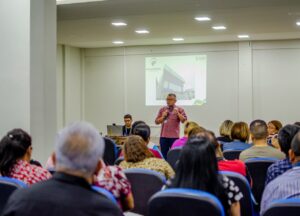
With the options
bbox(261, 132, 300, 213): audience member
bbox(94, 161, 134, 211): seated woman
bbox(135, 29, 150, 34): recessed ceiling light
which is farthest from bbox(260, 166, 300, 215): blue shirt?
bbox(135, 29, 150, 34): recessed ceiling light

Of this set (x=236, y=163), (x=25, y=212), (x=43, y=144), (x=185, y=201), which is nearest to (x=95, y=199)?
(x=25, y=212)

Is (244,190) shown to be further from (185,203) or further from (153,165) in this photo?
(185,203)

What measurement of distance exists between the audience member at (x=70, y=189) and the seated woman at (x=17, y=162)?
149 cm

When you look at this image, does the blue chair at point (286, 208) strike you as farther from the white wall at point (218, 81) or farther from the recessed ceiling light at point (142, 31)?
the white wall at point (218, 81)

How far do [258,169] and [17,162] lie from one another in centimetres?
210

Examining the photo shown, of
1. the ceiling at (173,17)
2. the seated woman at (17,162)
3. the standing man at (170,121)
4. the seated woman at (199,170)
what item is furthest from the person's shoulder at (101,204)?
the standing man at (170,121)

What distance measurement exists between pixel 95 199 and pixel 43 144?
4.69 metres

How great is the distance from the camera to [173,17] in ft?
25.3

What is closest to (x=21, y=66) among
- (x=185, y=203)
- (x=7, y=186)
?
(x=7, y=186)

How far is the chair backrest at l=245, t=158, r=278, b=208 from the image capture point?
12.9 ft

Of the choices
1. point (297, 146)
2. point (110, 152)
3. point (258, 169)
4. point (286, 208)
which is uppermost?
point (297, 146)

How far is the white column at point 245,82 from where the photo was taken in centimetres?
1166

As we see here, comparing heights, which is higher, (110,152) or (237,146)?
(237,146)

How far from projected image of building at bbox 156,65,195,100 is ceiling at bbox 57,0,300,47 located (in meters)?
2.29
